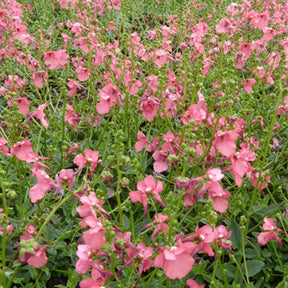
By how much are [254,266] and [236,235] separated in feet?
0.66

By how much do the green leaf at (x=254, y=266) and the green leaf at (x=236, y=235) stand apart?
117 millimetres

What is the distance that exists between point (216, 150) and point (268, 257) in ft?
2.17

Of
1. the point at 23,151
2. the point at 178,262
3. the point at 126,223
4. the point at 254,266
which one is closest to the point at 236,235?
the point at 254,266

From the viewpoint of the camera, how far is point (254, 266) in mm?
1958

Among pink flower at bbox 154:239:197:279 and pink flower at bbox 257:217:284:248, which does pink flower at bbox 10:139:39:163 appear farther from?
pink flower at bbox 257:217:284:248

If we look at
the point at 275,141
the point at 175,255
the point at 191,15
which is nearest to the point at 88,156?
the point at 175,255

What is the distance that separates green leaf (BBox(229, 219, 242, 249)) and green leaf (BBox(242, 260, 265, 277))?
12cm

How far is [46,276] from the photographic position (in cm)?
196

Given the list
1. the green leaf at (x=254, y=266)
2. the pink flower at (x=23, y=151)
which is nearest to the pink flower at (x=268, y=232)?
the green leaf at (x=254, y=266)

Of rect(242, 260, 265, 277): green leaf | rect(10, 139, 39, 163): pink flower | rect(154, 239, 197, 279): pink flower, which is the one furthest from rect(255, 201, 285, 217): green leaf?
rect(10, 139, 39, 163): pink flower

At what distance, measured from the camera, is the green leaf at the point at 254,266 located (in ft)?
6.34

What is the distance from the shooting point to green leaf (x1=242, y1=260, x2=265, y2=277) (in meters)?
1.93

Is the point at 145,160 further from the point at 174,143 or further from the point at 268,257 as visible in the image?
the point at 268,257

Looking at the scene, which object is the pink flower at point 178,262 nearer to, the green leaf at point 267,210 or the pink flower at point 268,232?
the pink flower at point 268,232
